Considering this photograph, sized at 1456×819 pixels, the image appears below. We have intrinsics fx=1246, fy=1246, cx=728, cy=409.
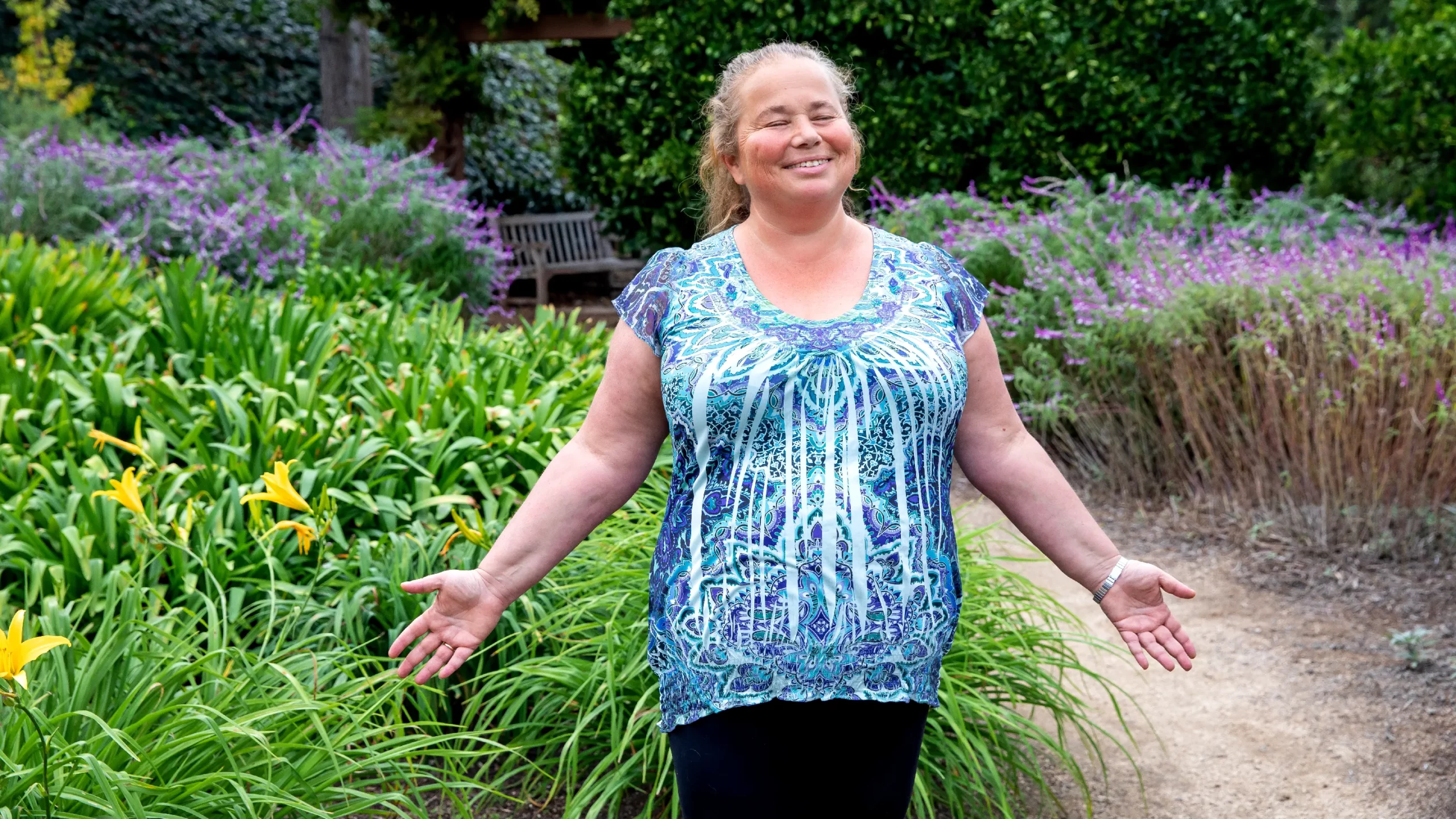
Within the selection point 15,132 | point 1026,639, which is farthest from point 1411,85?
point 15,132

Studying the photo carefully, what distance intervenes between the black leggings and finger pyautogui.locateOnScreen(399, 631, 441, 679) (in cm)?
39

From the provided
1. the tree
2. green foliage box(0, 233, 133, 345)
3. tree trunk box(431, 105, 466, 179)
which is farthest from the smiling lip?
tree trunk box(431, 105, 466, 179)

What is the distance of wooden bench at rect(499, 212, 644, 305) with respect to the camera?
35.9 ft

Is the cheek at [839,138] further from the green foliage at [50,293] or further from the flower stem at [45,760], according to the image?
the green foliage at [50,293]

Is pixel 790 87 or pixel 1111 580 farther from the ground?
pixel 790 87

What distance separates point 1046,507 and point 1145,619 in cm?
23

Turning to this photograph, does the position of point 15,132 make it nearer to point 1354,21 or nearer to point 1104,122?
point 1104,122

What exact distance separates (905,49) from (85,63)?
10.3 metres

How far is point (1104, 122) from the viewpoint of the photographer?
7148 mm

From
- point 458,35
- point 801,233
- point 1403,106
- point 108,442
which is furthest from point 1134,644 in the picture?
point 458,35

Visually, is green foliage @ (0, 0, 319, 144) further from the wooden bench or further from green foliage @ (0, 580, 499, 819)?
green foliage @ (0, 580, 499, 819)

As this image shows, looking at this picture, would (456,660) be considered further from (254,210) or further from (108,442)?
(254,210)

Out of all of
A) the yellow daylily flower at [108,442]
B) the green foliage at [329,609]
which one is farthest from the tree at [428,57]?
the yellow daylily flower at [108,442]

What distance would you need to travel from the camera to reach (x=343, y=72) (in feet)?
38.4
